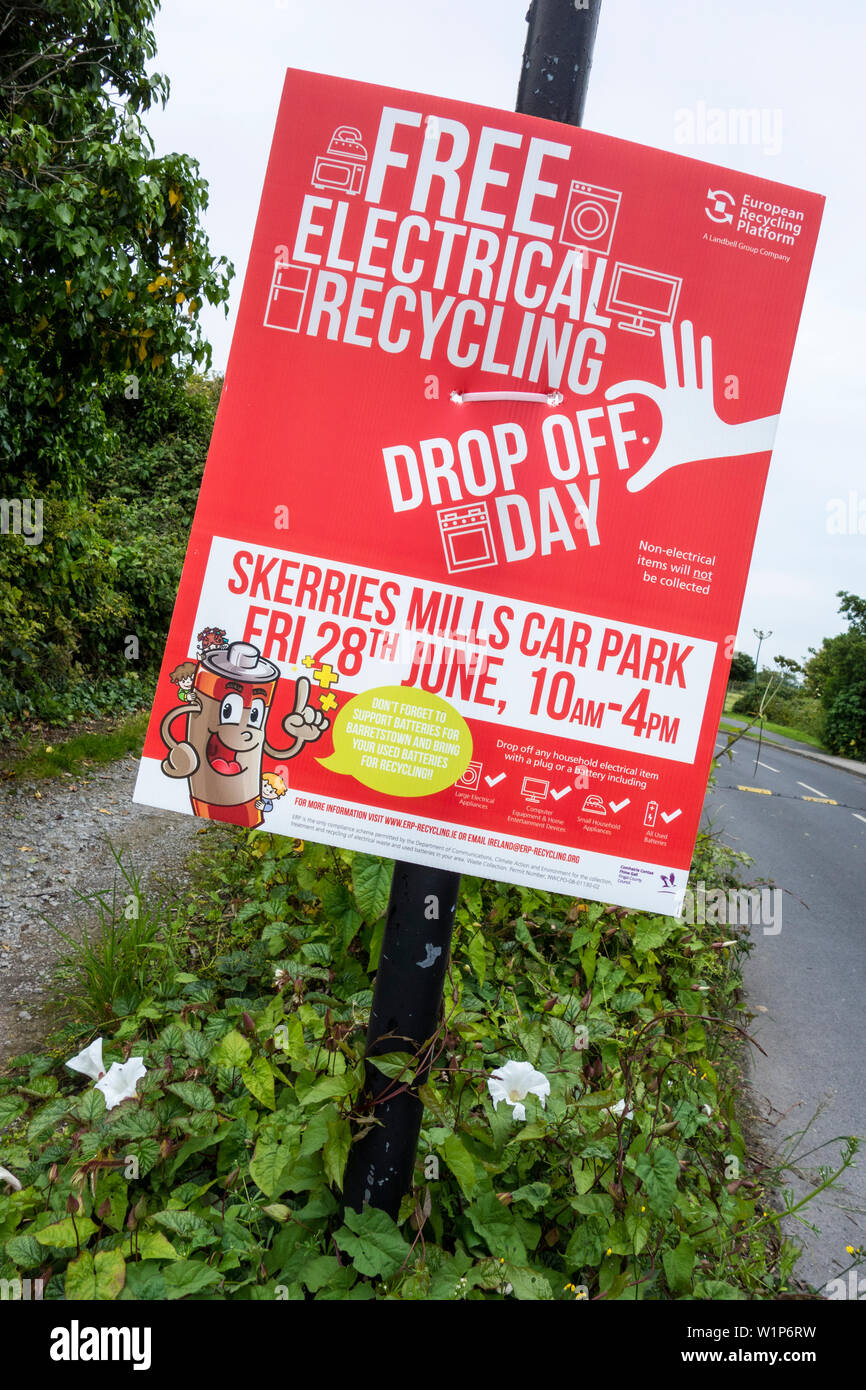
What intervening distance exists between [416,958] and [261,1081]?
0.69 meters

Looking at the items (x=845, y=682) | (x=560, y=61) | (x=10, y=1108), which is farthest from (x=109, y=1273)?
(x=845, y=682)

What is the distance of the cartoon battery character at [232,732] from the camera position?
4.56ft

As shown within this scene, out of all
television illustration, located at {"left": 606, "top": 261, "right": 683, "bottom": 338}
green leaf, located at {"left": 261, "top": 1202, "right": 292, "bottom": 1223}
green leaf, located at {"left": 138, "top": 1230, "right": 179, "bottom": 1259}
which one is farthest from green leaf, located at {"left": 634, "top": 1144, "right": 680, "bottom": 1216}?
television illustration, located at {"left": 606, "top": 261, "right": 683, "bottom": 338}

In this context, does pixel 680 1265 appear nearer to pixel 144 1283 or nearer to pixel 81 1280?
pixel 144 1283

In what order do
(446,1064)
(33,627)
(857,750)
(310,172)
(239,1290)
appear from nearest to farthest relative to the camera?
(310,172)
(239,1290)
(446,1064)
(33,627)
(857,750)

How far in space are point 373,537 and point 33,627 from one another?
244 inches

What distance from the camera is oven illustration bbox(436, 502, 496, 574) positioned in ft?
4.58

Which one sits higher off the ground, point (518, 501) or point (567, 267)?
point (567, 267)

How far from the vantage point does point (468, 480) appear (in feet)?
4.59

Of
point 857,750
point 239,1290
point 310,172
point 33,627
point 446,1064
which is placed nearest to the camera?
point 310,172

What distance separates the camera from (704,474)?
4.64 ft

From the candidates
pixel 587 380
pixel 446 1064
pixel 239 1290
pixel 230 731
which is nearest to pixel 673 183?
pixel 587 380

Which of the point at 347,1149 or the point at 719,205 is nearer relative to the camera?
the point at 719,205

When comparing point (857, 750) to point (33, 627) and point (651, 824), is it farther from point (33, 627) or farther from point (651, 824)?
point (651, 824)
